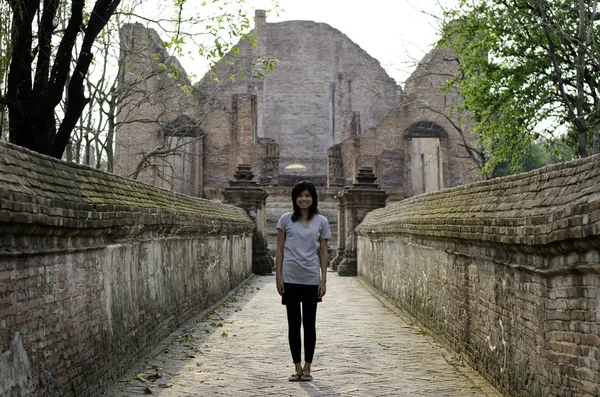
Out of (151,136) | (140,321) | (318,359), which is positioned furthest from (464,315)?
(151,136)

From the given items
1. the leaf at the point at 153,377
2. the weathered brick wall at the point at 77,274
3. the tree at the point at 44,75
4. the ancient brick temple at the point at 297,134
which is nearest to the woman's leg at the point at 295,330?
the leaf at the point at 153,377

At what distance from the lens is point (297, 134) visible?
4634 centimetres

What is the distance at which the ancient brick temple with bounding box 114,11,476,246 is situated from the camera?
33.1 m

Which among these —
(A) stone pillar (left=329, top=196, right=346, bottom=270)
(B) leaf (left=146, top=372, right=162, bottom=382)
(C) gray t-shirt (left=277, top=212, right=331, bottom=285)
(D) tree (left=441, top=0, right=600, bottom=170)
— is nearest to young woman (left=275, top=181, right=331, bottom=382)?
(C) gray t-shirt (left=277, top=212, right=331, bottom=285)

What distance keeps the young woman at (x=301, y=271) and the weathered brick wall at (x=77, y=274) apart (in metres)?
1.36

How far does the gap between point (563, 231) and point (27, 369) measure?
297cm

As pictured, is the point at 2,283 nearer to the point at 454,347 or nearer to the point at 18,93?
the point at 454,347

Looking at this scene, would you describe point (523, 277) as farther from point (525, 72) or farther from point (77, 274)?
point (525, 72)

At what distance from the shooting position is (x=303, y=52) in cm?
4781

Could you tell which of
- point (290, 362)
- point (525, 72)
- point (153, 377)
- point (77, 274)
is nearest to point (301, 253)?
point (290, 362)

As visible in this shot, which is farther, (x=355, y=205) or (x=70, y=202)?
(x=355, y=205)

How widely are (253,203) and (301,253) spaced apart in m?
15.7

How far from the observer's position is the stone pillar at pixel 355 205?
21156 millimetres

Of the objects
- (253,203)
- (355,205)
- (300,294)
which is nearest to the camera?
(300,294)
